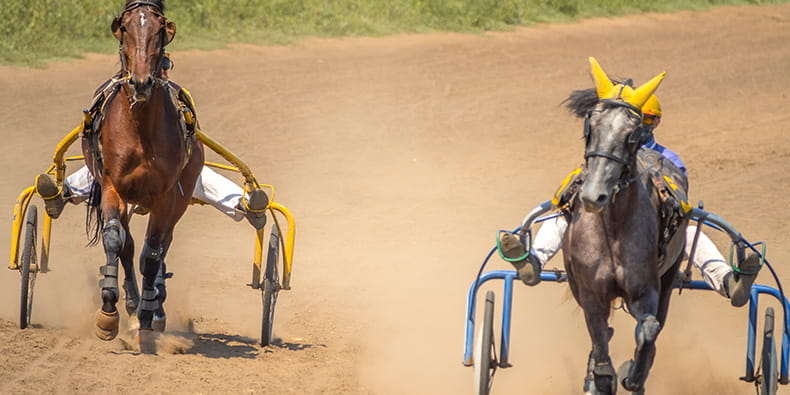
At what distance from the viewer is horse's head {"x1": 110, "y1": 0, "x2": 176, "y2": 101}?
225 inches

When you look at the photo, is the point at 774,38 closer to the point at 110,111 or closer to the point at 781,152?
the point at 781,152

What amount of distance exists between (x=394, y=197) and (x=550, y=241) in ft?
19.4

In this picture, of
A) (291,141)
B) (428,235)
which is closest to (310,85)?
(291,141)

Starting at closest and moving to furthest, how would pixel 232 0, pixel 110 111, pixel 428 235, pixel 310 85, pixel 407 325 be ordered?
pixel 110 111
pixel 407 325
pixel 428 235
pixel 310 85
pixel 232 0

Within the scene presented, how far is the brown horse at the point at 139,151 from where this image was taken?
5.89 m

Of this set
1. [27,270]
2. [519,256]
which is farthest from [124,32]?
[519,256]

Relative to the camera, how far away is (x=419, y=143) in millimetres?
13984

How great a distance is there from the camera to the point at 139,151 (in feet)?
20.2

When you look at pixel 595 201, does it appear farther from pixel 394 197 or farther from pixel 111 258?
pixel 394 197

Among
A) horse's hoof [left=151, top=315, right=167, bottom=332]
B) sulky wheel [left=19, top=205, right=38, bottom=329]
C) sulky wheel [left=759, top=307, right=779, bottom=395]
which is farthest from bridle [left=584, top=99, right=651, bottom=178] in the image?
sulky wheel [left=19, top=205, right=38, bottom=329]

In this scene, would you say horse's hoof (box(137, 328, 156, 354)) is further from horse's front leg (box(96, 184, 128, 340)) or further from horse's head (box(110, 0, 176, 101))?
horse's head (box(110, 0, 176, 101))

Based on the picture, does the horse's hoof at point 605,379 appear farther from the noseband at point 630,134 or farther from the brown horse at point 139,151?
the brown horse at point 139,151

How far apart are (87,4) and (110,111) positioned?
13.0m

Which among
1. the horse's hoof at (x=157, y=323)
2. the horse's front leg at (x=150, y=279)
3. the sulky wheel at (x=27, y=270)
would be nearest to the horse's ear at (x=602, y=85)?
the horse's front leg at (x=150, y=279)
